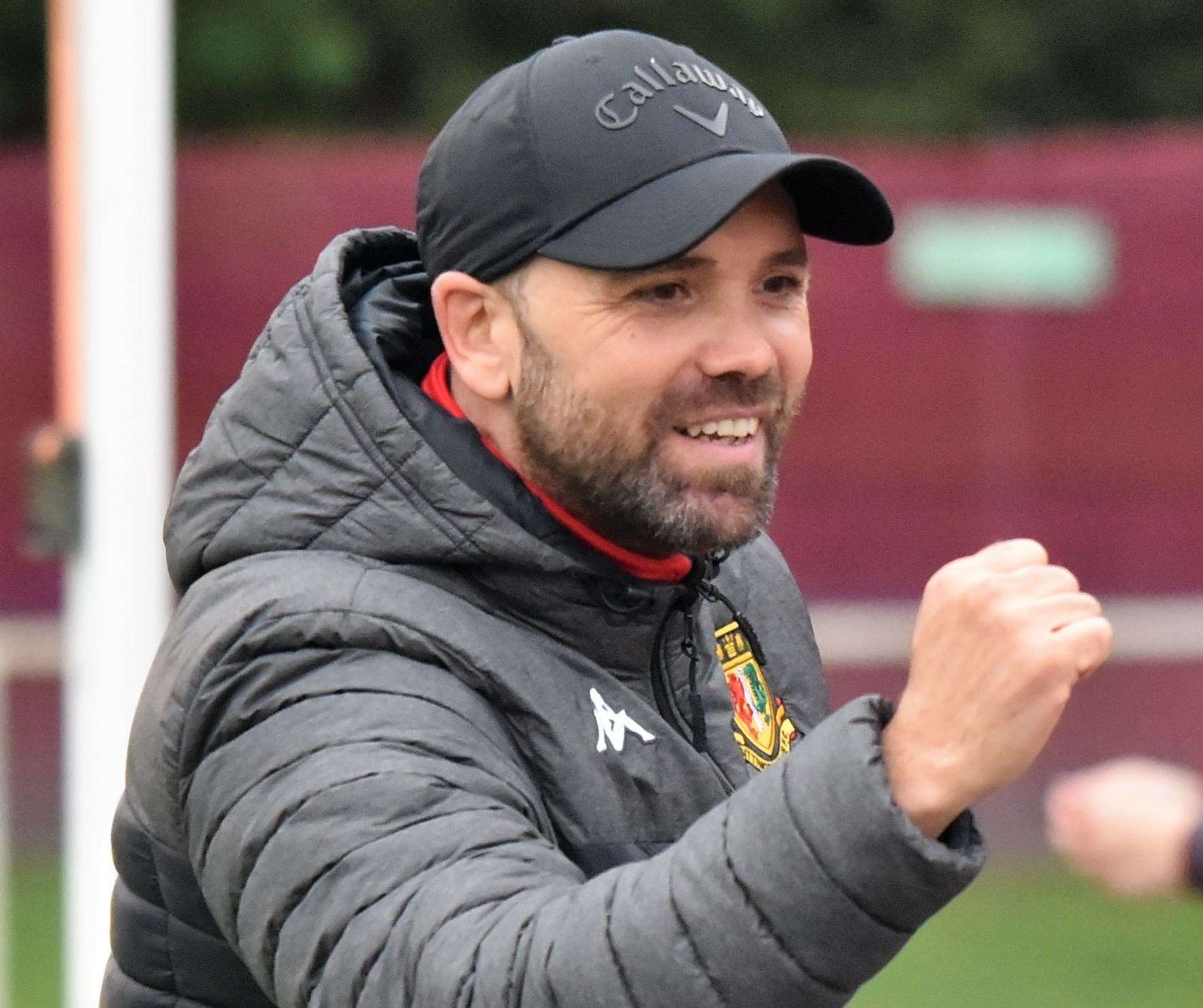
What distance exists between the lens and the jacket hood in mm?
2318

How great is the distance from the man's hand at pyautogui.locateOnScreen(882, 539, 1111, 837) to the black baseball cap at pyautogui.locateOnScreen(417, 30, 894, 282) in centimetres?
48

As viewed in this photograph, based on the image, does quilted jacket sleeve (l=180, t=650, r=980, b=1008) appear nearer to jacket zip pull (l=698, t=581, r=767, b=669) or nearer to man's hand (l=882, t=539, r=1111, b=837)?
man's hand (l=882, t=539, r=1111, b=837)

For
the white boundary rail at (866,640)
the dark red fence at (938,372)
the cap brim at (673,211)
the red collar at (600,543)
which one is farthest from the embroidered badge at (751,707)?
the dark red fence at (938,372)

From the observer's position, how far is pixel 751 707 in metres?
2.65

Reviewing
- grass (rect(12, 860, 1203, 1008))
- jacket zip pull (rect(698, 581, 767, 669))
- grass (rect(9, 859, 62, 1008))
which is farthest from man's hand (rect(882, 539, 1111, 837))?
grass (rect(9, 859, 62, 1008))

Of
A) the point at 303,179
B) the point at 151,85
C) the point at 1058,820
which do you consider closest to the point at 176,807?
the point at 1058,820

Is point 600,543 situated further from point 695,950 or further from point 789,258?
point 695,950

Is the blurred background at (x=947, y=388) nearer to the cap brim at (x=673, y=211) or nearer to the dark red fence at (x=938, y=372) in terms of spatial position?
the dark red fence at (x=938, y=372)

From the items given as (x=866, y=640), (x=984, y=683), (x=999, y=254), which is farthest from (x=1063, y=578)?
(x=999, y=254)

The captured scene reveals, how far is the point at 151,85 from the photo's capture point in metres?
4.68

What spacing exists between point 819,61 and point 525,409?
10.1 meters

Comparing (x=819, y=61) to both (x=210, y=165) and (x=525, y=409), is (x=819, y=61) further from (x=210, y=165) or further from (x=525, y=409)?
(x=525, y=409)

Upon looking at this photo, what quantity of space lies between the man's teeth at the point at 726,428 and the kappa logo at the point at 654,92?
0.28m

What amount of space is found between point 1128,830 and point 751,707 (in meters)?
0.79
